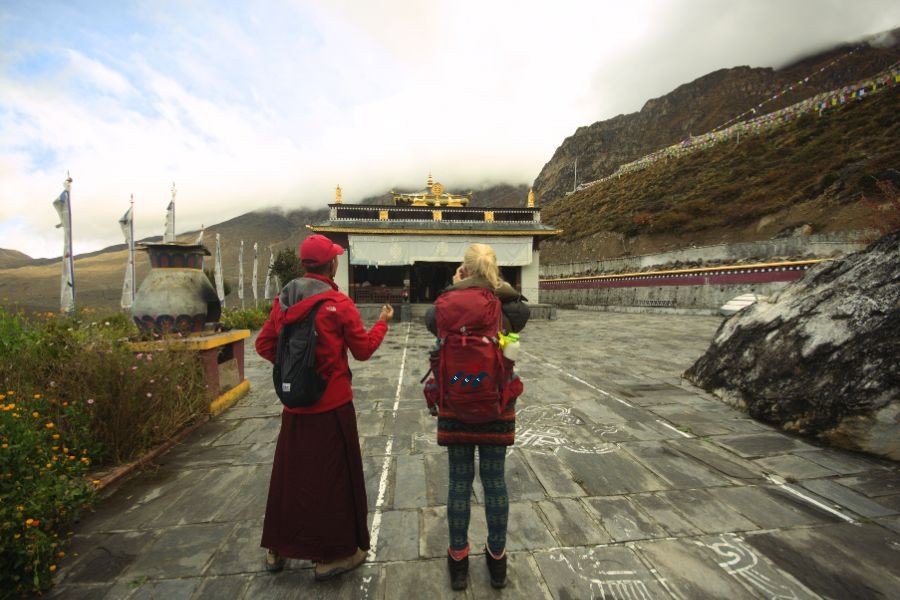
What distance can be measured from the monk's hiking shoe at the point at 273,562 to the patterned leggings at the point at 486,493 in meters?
0.99

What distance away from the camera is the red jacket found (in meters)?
1.98

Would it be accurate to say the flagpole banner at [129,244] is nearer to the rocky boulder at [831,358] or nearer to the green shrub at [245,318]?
the green shrub at [245,318]

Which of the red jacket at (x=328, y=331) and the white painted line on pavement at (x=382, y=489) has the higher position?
the red jacket at (x=328, y=331)

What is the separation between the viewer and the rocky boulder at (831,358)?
330 centimetres

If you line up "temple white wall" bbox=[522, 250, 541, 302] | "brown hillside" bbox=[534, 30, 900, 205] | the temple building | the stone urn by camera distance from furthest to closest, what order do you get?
"brown hillside" bbox=[534, 30, 900, 205]
"temple white wall" bbox=[522, 250, 541, 302]
the temple building
the stone urn

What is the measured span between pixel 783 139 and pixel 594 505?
145ft

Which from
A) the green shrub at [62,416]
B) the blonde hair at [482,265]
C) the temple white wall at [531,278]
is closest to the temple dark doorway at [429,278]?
the temple white wall at [531,278]

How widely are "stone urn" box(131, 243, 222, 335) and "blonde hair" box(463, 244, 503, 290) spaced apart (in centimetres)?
426

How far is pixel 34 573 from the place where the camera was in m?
1.85

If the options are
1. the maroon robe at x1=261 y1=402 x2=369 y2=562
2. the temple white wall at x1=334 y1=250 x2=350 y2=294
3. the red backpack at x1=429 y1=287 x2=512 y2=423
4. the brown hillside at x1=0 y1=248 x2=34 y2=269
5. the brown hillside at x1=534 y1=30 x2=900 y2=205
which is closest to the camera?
the red backpack at x1=429 y1=287 x2=512 y2=423

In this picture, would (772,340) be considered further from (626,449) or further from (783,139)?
(783,139)

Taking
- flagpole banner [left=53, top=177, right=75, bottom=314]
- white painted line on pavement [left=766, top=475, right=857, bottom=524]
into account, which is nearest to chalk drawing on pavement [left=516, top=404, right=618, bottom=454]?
white painted line on pavement [left=766, top=475, right=857, bottom=524]

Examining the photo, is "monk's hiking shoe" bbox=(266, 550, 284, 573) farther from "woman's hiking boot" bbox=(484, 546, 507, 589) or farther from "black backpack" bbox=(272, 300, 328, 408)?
"woman's hiking boot" bbox=(484, 546, 507, 589)

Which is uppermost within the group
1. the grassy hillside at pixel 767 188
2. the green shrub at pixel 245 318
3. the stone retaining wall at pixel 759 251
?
the grassy hillside at pixel 767 188
